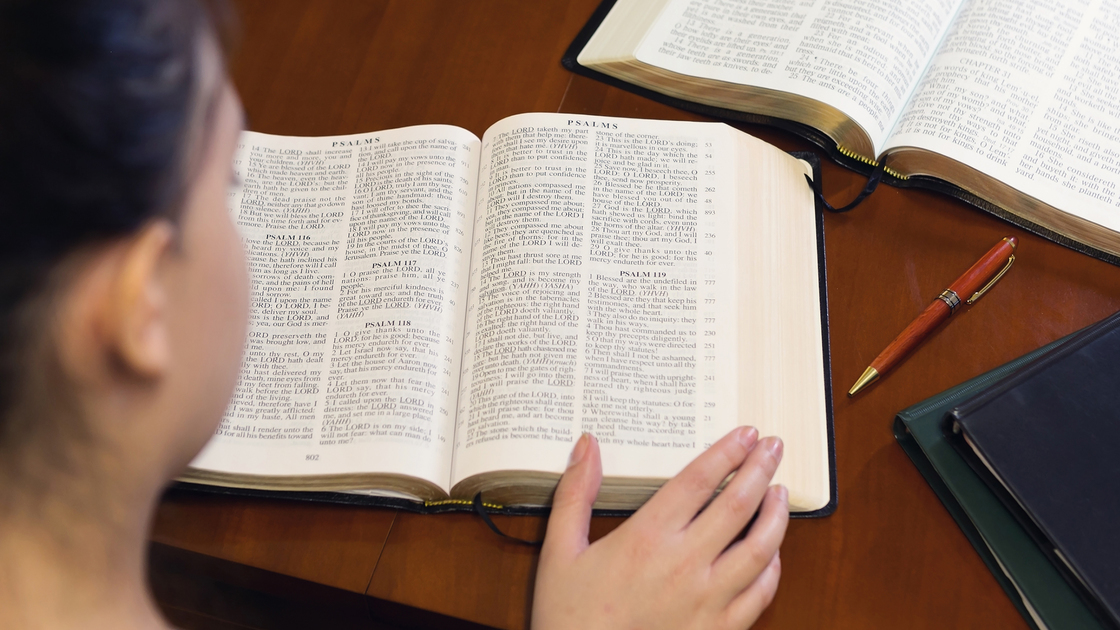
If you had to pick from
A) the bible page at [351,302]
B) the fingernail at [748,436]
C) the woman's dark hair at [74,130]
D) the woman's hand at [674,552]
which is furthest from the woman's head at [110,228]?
the fingernail at [748,436]

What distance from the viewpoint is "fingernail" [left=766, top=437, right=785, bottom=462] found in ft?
2.01

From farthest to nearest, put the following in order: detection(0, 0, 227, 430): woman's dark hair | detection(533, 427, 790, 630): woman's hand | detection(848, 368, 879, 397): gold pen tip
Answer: detection(848, 368, 879, 397): gold pen tip → detection(533, 427, 790, 630): woman's hand → detection(0, 0, 227, 430): woman's dark hair

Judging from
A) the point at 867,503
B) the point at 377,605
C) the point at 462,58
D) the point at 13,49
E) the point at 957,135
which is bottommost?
the point at 377,605

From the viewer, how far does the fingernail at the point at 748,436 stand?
0.61 m

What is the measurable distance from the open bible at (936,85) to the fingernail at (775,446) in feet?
1.13

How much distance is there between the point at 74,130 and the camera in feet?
1.06

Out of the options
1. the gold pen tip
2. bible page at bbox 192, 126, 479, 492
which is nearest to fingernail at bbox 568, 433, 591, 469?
bible page at bbox 192, 126, 479, 492

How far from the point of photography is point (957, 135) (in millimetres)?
757

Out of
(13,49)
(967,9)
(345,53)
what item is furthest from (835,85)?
(13,49)

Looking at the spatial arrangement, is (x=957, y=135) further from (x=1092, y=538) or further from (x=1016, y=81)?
(x=1092, y=538)

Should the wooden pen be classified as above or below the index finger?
above

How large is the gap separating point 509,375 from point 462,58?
45cm

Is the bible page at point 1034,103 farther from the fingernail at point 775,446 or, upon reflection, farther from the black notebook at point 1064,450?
the fingernail at point 775,446

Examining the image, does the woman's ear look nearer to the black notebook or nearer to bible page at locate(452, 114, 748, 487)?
bible page at locate(452, 114, 748, 487)
